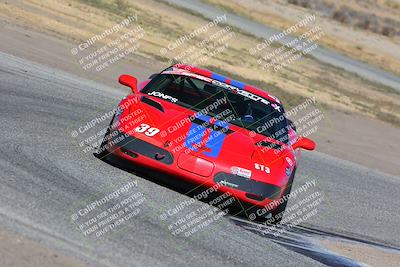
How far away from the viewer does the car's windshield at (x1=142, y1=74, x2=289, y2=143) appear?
9086 mm

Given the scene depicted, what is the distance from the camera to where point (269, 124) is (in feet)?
30.4

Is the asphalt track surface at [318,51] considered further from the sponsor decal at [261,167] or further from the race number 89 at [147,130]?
the race number 89 at [147,130]

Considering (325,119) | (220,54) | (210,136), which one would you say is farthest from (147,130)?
(220,54)

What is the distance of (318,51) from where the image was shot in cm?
3831

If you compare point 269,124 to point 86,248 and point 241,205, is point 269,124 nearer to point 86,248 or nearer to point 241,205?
point 241,205

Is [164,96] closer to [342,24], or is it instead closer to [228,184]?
[228,184]

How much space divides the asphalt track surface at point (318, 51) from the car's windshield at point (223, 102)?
26213mm

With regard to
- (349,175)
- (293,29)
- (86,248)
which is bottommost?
(293,29)

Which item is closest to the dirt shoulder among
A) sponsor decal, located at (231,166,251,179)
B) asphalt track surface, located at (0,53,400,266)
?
asphalt track surface, located at (0,53,400,266)

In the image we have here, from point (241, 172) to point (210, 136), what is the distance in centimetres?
58

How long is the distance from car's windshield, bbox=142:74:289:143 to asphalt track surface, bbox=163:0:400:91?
26213 millimetres

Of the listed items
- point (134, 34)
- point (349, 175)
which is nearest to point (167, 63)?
point (134, 34)

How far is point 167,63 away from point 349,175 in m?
9.23

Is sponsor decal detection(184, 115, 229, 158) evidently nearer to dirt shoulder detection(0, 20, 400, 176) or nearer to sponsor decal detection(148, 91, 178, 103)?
sponsor decal detection(148, 91, 178, 103)
